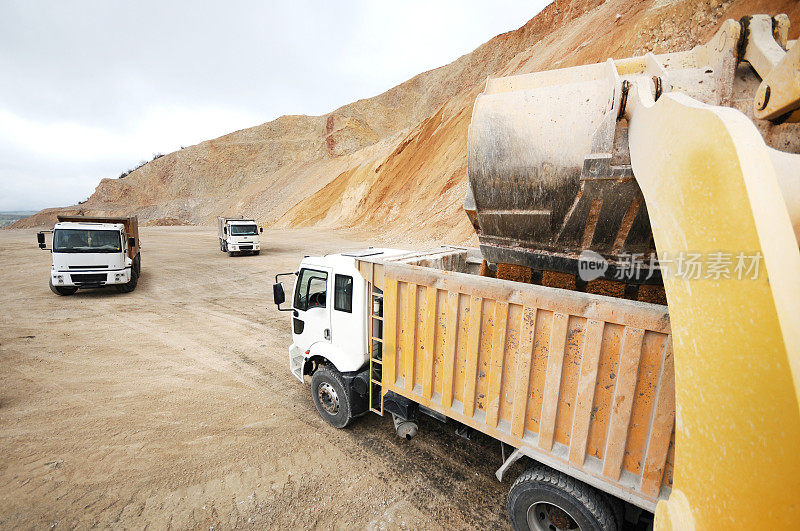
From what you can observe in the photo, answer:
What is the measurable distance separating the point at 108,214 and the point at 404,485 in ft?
201

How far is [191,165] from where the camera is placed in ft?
168

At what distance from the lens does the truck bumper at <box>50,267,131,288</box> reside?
9.92 m

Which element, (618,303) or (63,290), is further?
(63,290)

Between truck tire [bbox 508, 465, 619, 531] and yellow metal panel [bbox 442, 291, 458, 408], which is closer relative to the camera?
truck tire [bbox 508, 465, 619, 531]

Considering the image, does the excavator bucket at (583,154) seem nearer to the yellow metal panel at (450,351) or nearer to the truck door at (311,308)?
the yellow metal panel at (450,351)

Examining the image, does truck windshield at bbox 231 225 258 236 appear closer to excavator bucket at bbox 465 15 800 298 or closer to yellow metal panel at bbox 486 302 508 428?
excavator bucket at bbox 465 15 800 298

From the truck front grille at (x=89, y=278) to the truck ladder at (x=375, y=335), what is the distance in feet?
34.9

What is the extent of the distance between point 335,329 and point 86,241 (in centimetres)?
1062

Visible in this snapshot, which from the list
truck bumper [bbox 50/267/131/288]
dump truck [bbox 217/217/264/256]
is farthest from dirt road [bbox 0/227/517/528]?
dump truck [bbox 217/217/264/256]

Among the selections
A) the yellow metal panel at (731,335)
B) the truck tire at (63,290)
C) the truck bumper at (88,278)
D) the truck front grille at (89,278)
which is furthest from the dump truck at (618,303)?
the truck tire at (63,290)

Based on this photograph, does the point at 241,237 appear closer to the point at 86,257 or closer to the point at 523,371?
the point at 86,257

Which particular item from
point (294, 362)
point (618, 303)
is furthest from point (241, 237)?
point (618, 303)

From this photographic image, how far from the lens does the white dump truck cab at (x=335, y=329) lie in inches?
161

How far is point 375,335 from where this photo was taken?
158 inches
